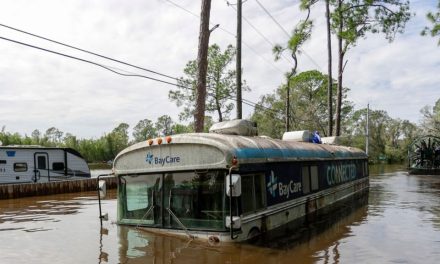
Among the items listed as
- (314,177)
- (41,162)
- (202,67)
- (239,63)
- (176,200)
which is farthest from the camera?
(41,162)

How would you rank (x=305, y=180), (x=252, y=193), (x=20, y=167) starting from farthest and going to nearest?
(x=20, y=167), (x=305, y=180), (x=252, y=193)

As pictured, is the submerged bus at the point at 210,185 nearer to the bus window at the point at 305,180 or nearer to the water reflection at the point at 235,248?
the water reflection at the point at 235,248

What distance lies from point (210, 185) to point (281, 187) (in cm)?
285

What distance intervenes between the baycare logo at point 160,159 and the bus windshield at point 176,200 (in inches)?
11.3

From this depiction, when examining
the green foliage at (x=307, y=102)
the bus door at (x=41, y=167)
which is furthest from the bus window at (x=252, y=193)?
the green foliage at (x=307, y=102)

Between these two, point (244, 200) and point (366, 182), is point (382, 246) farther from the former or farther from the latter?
point (366, 182)

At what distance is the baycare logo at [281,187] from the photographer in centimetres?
1133

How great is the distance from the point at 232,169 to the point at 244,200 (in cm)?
106

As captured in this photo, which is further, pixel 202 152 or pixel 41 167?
pixel 41 167

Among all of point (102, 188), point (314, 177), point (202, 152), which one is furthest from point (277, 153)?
point (102, 188)

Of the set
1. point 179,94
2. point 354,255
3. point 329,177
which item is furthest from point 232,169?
point 179,94

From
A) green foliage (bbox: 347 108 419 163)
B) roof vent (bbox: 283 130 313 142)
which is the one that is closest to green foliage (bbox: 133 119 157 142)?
green foliage (bbox: 347 108 419 163)

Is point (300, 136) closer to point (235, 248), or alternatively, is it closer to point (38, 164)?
point (235, 248)

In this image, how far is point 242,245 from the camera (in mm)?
9867
